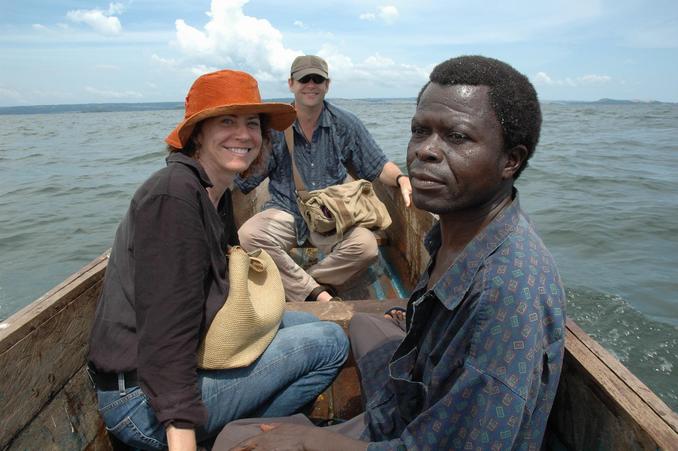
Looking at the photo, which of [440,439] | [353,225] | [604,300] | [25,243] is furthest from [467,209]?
[25,243]

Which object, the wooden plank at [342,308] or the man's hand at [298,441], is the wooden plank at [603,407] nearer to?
the man's hand at [298,441]

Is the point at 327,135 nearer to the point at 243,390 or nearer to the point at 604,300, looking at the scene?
the point at 243,390

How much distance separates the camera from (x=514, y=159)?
53.6 inches

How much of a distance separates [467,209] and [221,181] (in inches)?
44.6

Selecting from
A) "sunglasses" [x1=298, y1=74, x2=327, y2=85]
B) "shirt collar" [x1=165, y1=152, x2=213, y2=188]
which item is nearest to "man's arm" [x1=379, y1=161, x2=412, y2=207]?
"sunglasses" [x1=298, y1=74, x2=327, y2=85]

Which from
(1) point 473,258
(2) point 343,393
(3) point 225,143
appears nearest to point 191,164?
(3) point 225,143

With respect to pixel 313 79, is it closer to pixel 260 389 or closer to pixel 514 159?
pixel 260 389

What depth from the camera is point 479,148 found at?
1299 millimetres

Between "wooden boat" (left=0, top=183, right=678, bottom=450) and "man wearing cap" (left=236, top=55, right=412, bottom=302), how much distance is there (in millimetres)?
1083

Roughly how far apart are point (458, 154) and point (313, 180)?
2793 millimetres

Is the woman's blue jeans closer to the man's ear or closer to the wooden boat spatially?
the wooden boat

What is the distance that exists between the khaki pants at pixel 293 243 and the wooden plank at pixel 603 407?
7.03ft

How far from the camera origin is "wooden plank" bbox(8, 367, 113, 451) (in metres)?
1.78

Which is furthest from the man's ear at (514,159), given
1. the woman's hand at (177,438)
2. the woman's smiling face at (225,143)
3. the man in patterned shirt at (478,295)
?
the woman's hand at (177,438)
